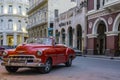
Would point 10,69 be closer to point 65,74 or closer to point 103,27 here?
point 65,74

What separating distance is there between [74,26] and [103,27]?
712cm

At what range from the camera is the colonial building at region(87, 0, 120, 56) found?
→ 108ft

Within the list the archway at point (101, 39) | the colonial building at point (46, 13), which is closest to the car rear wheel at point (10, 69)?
the archway at point (101, 39)

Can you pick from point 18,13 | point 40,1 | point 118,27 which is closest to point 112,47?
point 118,27

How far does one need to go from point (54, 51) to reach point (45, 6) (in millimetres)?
46036

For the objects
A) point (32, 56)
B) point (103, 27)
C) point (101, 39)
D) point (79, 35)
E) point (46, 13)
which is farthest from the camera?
point (46, 13)

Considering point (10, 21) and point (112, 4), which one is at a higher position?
point (10, 21)

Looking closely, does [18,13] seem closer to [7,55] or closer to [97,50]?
[97,50]

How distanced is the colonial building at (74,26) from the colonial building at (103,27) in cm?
175

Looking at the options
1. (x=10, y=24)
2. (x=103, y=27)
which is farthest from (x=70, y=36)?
(x=10, y=24)

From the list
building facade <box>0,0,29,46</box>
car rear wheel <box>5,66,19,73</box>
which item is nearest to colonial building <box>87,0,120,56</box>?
car rear wheel <box>5,66,19,73</box>

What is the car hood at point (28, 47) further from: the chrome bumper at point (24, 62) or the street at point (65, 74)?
the street at point (65, 74)

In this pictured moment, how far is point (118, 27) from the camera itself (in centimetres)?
3362

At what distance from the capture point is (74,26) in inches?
1795
